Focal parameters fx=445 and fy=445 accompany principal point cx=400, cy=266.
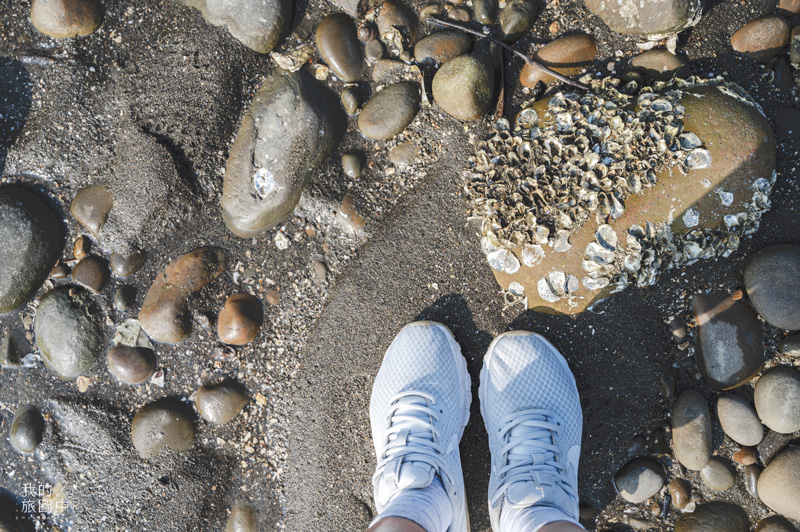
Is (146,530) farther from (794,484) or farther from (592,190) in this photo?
(794,484)

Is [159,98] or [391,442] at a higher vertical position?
[159,98]

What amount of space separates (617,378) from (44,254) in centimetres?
385

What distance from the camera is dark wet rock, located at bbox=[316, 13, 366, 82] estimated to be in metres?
2.92

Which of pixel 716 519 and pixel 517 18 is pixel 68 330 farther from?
pixel 716 519

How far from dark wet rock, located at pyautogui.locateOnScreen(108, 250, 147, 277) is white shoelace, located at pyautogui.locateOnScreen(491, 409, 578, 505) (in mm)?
2620

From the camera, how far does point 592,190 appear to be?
2.52 metres

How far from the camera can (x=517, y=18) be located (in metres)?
2.86

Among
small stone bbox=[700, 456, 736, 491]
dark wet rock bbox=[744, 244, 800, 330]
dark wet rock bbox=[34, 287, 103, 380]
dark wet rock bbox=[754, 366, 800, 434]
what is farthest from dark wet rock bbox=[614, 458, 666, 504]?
dark wet rock bbox=[34, 287, 103, 380]

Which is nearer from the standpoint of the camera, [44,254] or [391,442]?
[391,442]

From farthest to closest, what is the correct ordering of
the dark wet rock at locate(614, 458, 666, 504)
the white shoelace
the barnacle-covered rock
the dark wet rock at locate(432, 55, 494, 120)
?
the dark wet rock at locate(614, 458, 666, 504)
the dark wet rock at locate(432, 55, 494, 120)
the white shoelace
the barnacle-covered rock

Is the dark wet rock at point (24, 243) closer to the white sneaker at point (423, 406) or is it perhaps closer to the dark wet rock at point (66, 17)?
the dark wet rock at point (66, 17)

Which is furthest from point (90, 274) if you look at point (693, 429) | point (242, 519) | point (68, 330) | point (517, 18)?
point (693, 429)

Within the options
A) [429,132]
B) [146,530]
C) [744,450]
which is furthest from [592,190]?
[146,530]

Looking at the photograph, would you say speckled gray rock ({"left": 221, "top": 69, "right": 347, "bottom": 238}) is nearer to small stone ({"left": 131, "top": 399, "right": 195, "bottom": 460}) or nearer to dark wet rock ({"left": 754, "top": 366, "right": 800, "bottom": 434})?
small stone ({"left": 131, "top": 399, "right": 195, "bottom": 460})
